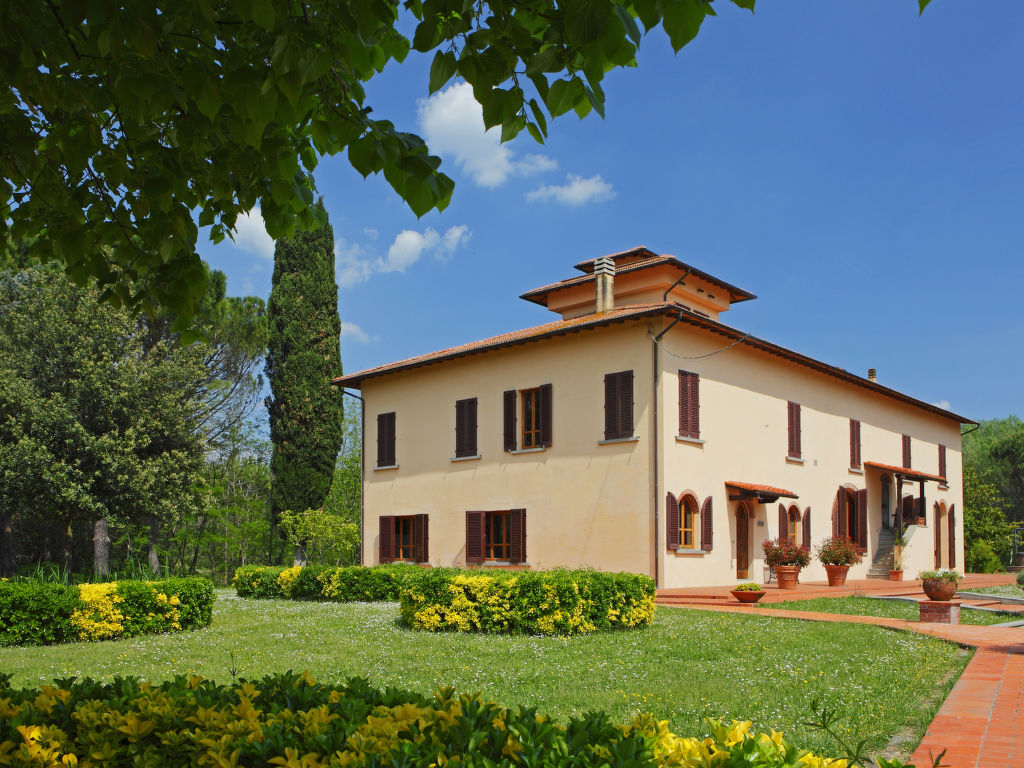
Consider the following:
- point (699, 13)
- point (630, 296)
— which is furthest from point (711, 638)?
point (630, 296)

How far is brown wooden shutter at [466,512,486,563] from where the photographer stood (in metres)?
21.7

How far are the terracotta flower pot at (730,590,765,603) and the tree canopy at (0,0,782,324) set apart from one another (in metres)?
13.2

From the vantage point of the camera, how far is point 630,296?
78.1 feet

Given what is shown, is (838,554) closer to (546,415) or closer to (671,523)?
(671,523)

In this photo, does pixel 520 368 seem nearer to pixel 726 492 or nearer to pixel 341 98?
pixel 726 492

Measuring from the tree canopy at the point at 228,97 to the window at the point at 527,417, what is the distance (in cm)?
1550

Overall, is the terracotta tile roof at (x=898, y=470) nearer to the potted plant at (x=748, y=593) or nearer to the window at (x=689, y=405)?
the window at (x=689, y=405)

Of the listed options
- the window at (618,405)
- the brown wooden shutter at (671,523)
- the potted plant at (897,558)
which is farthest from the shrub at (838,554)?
the window at (618,405)

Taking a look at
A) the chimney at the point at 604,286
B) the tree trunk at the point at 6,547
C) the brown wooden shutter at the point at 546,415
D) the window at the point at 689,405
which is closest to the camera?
the window at the point at 689,405

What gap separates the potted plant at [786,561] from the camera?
19.1 m

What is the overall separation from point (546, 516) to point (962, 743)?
15.0 meters

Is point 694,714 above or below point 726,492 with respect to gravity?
below

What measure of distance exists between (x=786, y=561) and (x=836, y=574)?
210 cm

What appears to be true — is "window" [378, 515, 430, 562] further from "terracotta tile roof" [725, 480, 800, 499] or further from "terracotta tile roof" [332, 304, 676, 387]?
"terracotta tile roof" [725, 480, 800, 499]
